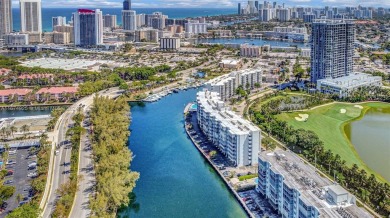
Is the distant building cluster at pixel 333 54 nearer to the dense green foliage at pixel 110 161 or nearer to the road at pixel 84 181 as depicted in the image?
the dense green foliage at pixel 110 161

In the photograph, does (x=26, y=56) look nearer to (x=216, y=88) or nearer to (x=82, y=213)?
(x=216, y=88)

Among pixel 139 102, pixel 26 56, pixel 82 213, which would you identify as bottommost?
pixel 82 213

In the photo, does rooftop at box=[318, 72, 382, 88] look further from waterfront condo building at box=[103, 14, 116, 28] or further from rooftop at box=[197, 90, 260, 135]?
waterfront condo building at box=[103, 14, 116, 28]

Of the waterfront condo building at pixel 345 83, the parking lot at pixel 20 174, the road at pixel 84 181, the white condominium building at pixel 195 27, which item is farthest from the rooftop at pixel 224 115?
the white condominium building at pixel 195 27

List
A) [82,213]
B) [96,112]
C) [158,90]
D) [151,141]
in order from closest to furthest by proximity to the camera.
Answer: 1. [82,213]
2. [151,141]
3. [96,112]
4. [158,90]

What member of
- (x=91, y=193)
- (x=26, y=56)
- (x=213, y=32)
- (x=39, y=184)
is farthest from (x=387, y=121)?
(x=213, y=32)

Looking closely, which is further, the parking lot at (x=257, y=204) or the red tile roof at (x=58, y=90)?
the red tile roof at (x=58, y=90)

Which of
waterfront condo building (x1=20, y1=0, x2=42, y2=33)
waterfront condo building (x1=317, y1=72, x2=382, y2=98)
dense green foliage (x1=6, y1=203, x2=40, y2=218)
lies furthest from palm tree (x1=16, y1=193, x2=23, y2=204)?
waterfront condo building (x1=20, y1=0, x2=42, y2=33)
